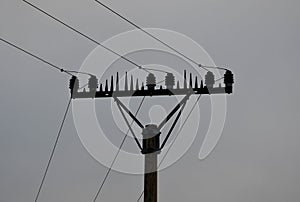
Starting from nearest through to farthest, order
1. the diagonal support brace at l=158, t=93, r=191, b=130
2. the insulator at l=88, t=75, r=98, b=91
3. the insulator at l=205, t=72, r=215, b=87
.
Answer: the diagonal support brace at l=158, t=93, r=191, b=130
the insulator at l=205, t=72, r=215, b=87
the insulator at l=88, t=75, r=98, b=91

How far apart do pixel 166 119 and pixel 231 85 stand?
121 cm

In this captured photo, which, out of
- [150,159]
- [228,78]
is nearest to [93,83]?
[150,159]

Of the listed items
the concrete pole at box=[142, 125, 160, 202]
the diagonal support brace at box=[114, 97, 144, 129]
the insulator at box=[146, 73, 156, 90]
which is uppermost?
the insulator at box=[146, 73, 156, 90]

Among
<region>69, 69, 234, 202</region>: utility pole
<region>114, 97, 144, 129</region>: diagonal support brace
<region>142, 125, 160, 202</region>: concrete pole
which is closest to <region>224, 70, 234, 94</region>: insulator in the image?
<region>69, 69, 234, 202</region>: utility pole

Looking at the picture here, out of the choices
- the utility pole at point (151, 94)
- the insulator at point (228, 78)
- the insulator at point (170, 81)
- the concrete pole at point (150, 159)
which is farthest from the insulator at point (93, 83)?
the insulator at point (228, 78)

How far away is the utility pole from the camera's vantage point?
7.11 m

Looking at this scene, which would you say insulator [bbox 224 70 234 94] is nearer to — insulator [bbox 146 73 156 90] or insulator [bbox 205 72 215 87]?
insulator [bbox 205 72 215 87]

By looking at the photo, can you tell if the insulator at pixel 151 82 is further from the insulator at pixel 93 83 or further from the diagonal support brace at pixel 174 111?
the insulator at pixel 93 83

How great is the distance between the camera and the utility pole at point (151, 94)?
711cm

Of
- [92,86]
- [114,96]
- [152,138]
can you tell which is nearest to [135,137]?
[152,138]

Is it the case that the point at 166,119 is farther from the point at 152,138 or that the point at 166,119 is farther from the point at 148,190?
the point at 148,190

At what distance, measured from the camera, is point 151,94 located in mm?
7855

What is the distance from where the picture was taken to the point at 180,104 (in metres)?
7.64

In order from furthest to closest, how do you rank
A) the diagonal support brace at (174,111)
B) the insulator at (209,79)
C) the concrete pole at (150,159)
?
the insulator at (209,79)
the diagonal support brace at (174,111)
the concrete pole at (150,159)
